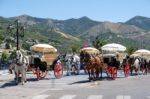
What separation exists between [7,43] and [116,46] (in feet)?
384

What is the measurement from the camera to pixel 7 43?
15262 centimetres

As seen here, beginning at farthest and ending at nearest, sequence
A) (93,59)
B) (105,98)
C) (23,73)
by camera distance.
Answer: (93,59)
(23,73)
(105,98)

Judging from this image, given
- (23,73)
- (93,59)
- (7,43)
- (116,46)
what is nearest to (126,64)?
(116,46)

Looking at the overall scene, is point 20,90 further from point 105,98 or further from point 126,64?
point 126,64

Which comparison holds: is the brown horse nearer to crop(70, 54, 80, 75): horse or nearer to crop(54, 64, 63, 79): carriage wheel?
crop(54, 64, 63, 79): carriage wheel

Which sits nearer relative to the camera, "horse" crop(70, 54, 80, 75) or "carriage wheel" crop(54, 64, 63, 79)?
"carriage wheel" crop(54, 64, 63, 79)

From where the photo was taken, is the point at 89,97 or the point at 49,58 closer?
the point at 89,97

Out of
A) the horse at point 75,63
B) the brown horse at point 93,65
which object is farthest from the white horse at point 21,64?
the horse at point 75,63

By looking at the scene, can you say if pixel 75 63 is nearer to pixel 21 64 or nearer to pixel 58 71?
pixel 58 71

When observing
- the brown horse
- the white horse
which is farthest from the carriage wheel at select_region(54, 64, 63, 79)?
the white horse

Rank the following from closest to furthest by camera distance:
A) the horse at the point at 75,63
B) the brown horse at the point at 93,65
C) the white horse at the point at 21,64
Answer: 1. the white horse at the point at 21,64
2. the brown horse at the point at 93,65
3. the horse at the point at 75,63

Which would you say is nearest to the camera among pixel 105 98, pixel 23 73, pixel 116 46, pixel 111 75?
pixel 105 98

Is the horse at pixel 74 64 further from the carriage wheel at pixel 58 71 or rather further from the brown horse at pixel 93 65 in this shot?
the brown horse at pixel 93 65

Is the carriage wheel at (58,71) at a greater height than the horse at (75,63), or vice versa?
the horse at (75,63)
